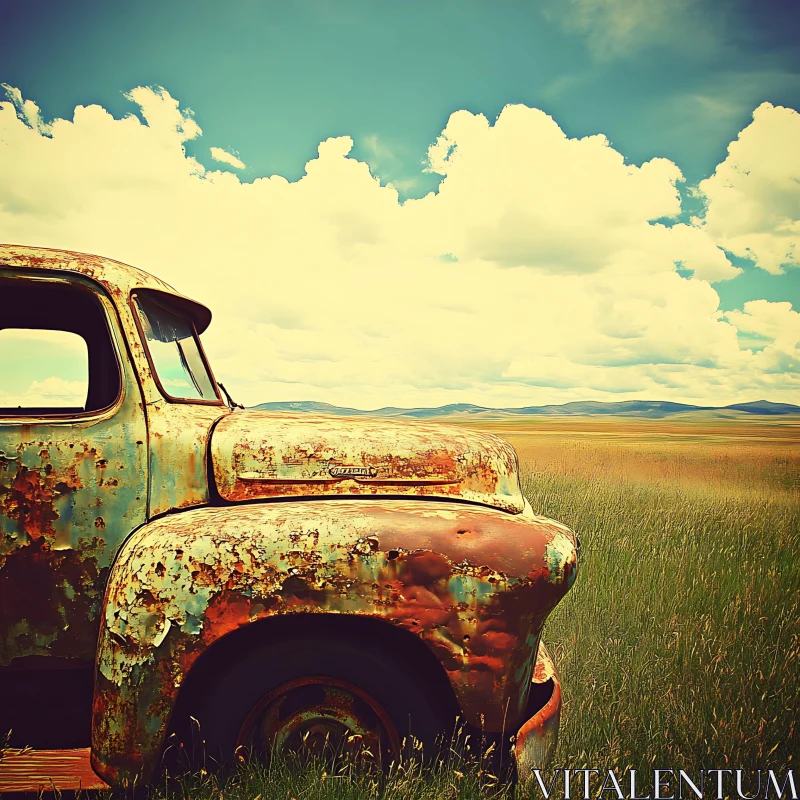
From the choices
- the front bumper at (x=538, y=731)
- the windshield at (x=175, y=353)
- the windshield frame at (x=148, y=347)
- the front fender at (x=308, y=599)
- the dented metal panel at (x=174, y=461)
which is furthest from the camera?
the windshield at (x=175, y=353)

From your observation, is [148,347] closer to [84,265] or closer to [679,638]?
[84,265]

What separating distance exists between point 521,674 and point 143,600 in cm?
134

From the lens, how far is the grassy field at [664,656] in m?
2.19

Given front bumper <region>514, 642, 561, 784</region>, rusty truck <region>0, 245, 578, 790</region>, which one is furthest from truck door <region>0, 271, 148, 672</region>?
front bumper <region>514, 642, 561, 784</region>

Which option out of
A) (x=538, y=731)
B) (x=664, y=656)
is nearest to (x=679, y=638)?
(x=664, y=656)

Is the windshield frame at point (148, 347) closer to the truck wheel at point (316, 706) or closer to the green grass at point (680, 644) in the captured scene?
the truck wheel at point (316, 706)

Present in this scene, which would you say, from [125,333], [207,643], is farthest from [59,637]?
[125,333]

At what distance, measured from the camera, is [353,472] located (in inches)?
103

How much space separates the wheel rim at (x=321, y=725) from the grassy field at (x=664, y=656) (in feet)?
0.26

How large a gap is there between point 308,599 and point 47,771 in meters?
1.15

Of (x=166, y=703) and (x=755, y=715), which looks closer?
(x=166, y=703)

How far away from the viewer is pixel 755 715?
125 inches


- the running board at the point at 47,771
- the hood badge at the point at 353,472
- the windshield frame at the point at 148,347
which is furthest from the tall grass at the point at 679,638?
the windshield frame at the point at 148,347

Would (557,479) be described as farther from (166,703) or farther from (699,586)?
(166,703)
